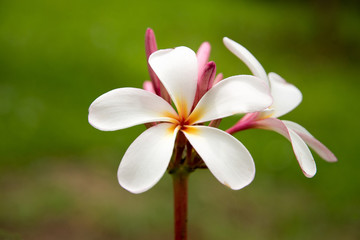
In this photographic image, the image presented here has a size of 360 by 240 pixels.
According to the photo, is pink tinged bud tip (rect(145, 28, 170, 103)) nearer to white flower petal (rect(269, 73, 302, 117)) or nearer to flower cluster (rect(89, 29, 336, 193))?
flower cluster (rect(89, 29, 336, 193))

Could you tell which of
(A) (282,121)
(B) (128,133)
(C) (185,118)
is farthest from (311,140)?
(B) (128,133)

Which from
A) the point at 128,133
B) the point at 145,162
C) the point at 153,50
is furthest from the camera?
the point at 128,133

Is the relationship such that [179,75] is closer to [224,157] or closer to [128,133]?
[224,157]

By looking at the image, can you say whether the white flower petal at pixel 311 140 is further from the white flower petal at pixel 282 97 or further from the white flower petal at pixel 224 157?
the white flower petal at pixel 224 157

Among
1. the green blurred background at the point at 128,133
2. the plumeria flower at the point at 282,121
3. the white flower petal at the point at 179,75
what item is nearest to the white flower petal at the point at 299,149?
the plumeria flower at the point at 282,121

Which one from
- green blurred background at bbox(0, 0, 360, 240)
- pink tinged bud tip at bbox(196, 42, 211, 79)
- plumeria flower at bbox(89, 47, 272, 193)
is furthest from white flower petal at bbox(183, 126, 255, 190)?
green blurred background at bbox(0, 0, 360, 240)

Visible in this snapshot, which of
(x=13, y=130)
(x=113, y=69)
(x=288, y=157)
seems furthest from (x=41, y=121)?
(x=288, y=157)
